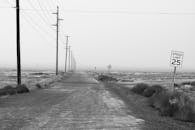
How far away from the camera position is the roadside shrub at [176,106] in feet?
40.3

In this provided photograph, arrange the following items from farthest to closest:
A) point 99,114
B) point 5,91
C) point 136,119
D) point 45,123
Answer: point 5,91 < point 99,114 < point 136,119 < point 45,123

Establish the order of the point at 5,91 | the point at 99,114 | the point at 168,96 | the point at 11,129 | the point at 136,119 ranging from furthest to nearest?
the point at 5,91 → the point at 168,96 → the point at 99,114 → the point at 136,119 → the point at 11,129

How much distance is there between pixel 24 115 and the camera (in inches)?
476

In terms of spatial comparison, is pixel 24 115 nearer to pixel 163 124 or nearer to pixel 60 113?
pixel 60 113

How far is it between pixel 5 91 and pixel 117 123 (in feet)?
51.6

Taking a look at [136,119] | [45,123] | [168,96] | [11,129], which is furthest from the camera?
[168,96]

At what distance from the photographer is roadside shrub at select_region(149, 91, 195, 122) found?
483 inches

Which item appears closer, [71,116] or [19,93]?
[71,116]

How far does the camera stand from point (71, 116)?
11922 millimetres

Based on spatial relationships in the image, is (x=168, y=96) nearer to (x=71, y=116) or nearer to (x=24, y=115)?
(x=71, y=116)

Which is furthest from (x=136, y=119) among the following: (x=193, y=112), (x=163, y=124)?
(x=193, y=112)

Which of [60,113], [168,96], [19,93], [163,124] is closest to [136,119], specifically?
[163,124]

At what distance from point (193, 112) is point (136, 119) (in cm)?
273

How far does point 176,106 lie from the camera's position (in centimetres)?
1359
